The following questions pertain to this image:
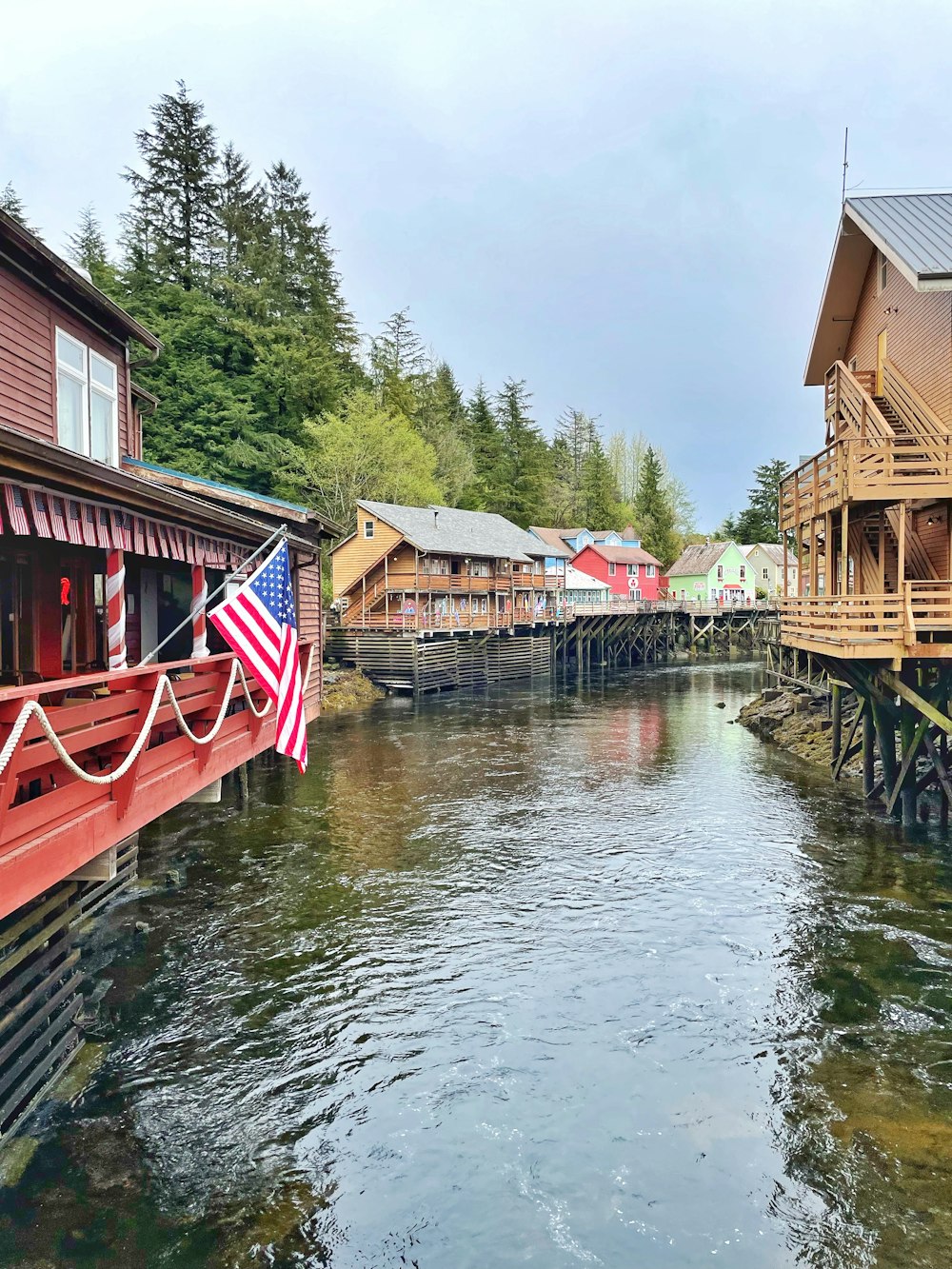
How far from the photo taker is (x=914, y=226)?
57.5 ft

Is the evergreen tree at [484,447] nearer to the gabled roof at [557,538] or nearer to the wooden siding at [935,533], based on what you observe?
the gabled roof at [557,538]

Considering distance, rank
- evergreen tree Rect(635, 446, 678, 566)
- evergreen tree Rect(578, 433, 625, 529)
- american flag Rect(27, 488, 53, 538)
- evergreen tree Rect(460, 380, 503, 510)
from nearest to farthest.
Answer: american flag Rect(27, 488, 53, 538) < evergreen tree Rect(460, 380, 503, 510) < evergreen tree Rect(578, 433, 625, 529) < evergreen tree Rect(635, 446, 678, 566)

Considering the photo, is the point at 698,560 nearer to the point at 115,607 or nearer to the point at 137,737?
the point at 115,607

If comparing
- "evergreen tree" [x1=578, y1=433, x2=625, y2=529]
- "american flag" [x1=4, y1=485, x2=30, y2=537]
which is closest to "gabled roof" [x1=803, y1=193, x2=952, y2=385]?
"american flag" [x1=4, y1=485, x2=30, y2=537]

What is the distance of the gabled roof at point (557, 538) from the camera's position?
66.5 m

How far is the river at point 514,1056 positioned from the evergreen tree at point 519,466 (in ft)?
197

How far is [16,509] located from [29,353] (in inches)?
212

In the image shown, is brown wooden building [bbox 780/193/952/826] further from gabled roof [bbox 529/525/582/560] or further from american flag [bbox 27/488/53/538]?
gabled roof [bbox 529/525/582/560]

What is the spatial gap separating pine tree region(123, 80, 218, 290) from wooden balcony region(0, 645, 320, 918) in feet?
143

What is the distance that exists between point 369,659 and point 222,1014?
32.7 metres

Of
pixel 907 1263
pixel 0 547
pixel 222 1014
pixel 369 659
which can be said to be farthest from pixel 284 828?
pixel 369 659

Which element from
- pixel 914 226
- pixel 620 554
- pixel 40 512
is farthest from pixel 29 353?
pixel 620 554

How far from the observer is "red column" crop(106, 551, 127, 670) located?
386 inches

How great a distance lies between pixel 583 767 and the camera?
2533cm
